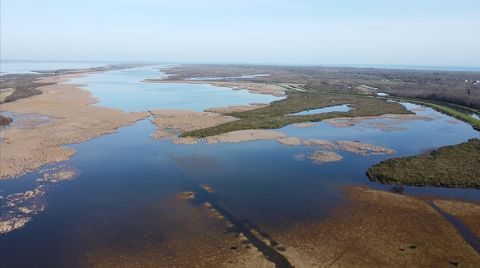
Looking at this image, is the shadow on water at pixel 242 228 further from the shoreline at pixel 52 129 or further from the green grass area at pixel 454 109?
the green grass area at pixel 454 109

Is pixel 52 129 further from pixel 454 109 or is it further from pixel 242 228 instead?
pixel 454 109

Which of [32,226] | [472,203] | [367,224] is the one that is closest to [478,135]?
[472,203]

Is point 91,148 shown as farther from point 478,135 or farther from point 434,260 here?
point 478,135

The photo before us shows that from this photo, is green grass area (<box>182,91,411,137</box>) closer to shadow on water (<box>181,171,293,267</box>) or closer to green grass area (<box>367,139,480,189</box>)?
shadow on water (<box>181,171,293,267</box>)

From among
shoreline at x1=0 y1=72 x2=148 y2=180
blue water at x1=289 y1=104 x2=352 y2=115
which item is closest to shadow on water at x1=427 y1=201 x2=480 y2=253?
shoreline at x1=0 y1=72 x2=148 y2=180

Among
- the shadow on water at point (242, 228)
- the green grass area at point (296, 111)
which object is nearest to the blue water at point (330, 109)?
the green grass area at point (296, 111)

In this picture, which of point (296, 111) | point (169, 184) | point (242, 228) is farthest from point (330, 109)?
point (242, 228)
